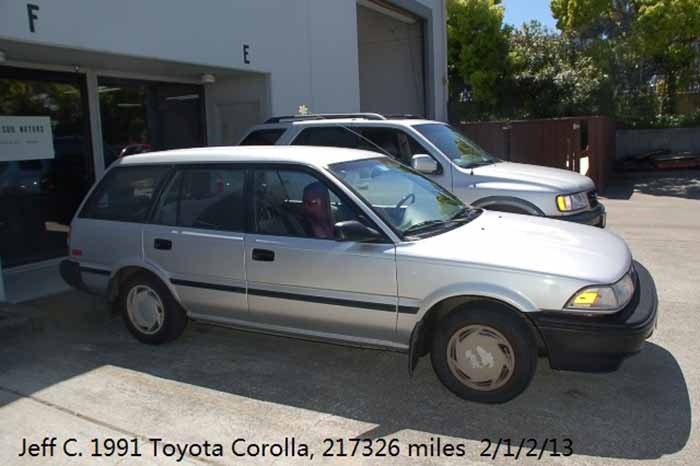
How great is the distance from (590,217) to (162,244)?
15.8 feet

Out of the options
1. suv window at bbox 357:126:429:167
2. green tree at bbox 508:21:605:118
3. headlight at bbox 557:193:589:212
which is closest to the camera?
headlight at bbox 557:193:589:212

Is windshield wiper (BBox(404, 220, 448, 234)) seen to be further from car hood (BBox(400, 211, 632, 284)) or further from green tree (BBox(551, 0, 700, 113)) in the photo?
green tree (BBox(551, 0, 700, 113))

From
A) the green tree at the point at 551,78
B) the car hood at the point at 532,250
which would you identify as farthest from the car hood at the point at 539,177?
the green tree at the point at 551,78

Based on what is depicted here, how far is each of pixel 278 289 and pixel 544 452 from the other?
2.15 metres

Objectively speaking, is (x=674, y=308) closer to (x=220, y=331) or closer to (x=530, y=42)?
(x=220, y=331)

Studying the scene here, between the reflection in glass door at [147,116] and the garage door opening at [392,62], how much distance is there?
753cm

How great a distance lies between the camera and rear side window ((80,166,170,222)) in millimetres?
5422

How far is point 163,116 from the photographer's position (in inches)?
410

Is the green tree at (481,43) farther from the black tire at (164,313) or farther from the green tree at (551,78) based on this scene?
the black tire at (164,313)

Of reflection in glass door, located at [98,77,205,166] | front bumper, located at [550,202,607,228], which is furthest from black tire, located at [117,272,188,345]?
reflection in glass door, located at [98,77,205,166]

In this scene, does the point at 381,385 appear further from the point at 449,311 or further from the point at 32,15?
the point at 32,15

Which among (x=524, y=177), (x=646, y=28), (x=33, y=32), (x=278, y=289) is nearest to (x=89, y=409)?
(x=278, y=289)

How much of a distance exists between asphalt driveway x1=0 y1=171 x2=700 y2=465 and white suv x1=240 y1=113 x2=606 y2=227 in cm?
→ 172

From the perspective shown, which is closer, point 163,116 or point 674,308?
point 674,308
